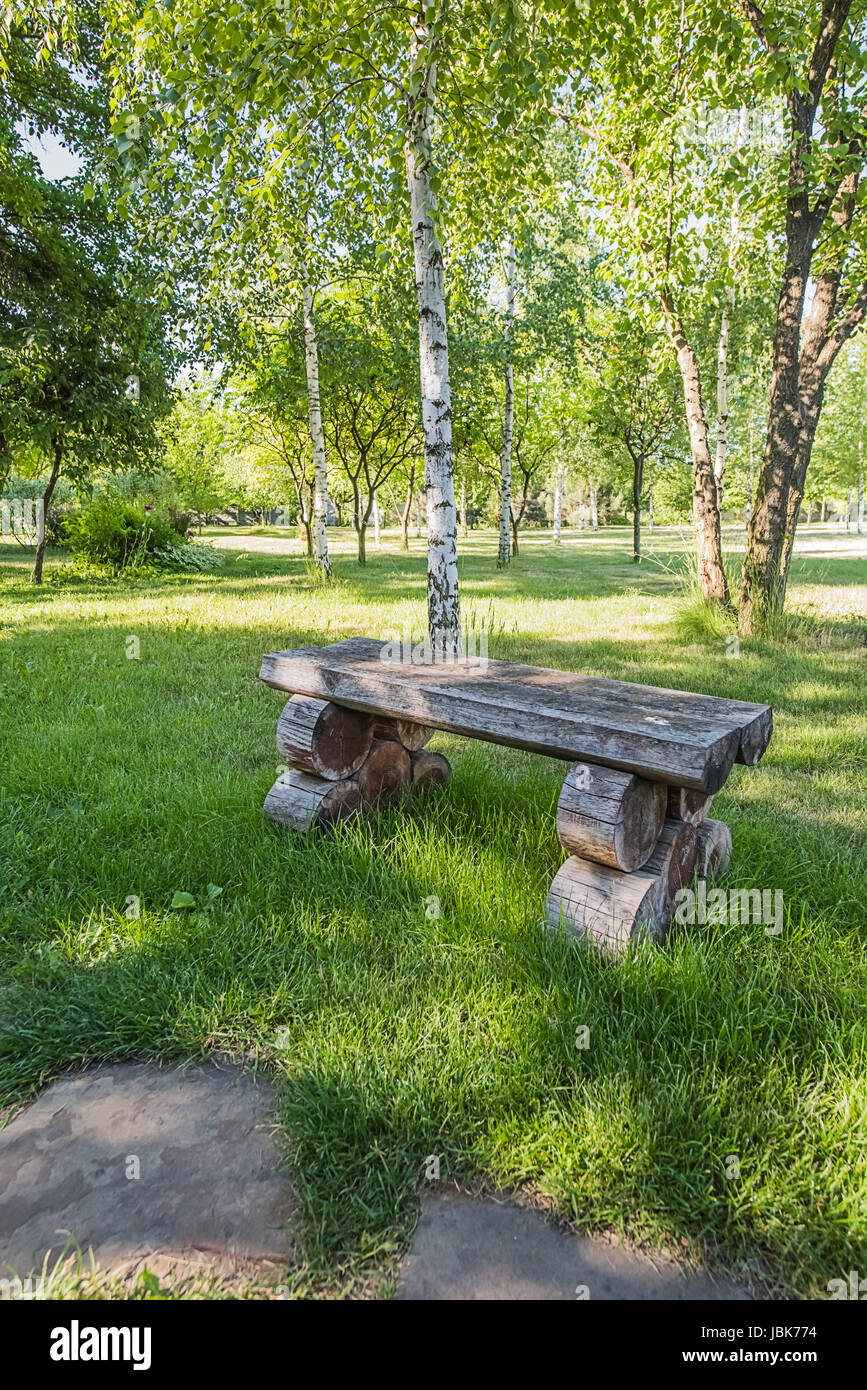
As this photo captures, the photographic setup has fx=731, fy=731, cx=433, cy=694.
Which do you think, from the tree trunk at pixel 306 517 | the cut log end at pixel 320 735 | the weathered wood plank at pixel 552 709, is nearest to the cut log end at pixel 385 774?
the cut log end at pixel 320 735

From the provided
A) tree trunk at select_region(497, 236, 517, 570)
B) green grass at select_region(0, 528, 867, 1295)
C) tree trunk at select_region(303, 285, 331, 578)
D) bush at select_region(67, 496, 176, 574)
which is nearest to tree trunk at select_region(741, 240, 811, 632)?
green grass at select_region(0, 528, 867, 1295)

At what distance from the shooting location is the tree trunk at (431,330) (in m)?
4.30

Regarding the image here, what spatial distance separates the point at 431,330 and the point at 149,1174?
4396 mm

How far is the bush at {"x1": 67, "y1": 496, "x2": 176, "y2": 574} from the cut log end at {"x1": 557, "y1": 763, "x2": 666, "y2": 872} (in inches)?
552

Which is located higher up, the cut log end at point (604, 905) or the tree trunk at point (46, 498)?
the tree trunk at point (46, 498)

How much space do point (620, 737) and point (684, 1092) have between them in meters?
0.98

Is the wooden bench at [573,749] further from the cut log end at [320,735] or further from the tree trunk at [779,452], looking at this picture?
the tree trunk at [779,452]

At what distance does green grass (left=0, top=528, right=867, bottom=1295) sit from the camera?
1.69m

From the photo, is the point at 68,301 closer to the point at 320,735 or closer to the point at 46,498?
the point at 46,498

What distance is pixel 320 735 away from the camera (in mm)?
3152

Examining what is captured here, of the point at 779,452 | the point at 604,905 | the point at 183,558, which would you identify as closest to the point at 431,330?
the point at 604,905

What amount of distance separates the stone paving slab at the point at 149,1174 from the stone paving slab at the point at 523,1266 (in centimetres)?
31

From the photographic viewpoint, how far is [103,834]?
11.0 feet
